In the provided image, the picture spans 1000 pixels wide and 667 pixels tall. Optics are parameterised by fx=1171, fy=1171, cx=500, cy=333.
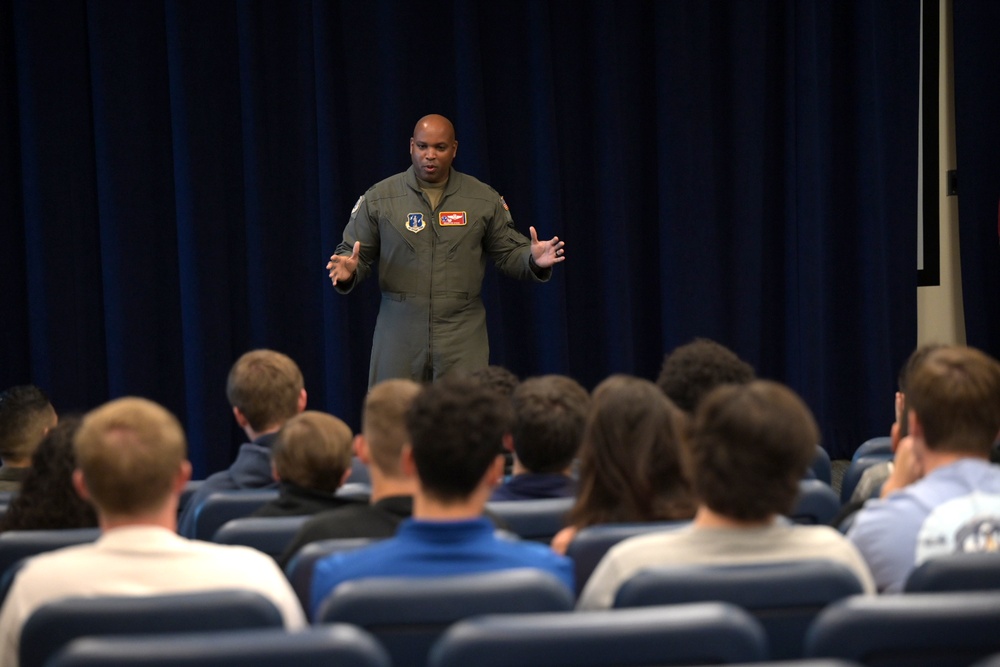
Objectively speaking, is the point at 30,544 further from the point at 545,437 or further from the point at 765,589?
the point at 765,589

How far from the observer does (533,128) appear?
6.22 metres

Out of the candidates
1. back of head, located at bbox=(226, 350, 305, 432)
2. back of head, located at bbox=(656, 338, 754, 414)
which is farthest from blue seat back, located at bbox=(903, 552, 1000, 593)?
back of head, located at bbox=(226, 350, 305, 432)

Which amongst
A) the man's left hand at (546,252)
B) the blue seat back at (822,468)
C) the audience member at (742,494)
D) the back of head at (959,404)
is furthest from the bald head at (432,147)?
the audience member at (742,494)

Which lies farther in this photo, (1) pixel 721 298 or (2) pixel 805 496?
(1) pixel 721 298

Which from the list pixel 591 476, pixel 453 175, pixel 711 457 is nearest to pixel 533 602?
pixel 711 457

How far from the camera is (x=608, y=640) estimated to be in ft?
4.99

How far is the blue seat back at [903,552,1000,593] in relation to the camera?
1.88 metres

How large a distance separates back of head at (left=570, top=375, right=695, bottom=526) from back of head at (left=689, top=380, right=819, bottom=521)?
0.42 m

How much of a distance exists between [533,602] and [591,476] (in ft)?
2.16

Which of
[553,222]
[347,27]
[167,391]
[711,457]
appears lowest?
[167,391]

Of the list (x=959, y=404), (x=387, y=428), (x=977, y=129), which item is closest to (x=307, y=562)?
(x=387, y=428)

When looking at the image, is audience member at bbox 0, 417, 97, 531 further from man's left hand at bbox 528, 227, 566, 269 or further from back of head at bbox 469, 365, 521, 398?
man's left hand at bbox 528, 227, 566, 269

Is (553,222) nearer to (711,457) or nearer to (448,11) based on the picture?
(448,11)

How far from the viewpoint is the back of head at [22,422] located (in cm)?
341
